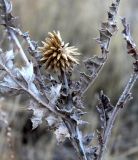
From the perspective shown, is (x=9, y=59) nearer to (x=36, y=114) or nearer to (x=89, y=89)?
(x=36, y=114)

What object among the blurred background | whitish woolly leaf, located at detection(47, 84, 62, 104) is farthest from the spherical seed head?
the blurred background

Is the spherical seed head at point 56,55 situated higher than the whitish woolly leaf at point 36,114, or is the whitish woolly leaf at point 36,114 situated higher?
the spherical seed head at point 56,55

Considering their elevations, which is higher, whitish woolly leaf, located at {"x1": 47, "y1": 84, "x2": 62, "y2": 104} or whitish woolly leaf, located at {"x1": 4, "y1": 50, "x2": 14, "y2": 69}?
whitish woolly leaf, located at {"x1": 4, "y1": 50, "x2": 14, "y2": 69}

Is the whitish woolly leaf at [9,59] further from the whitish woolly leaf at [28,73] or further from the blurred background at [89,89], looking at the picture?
the blurred background at [89,89]

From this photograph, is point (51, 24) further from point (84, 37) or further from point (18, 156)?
point (18, 156)

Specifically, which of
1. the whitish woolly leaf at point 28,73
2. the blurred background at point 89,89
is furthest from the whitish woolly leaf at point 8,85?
the blurred background at point 89,89

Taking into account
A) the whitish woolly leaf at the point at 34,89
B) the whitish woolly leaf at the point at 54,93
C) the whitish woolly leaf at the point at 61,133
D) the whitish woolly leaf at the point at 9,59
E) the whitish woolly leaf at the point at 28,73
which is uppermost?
the whitish woolly leaf at the point at 9,59

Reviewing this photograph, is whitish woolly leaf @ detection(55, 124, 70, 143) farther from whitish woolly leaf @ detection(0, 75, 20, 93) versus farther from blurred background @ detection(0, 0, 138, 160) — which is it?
blurred background @ detection(0, 0, 138, 160)

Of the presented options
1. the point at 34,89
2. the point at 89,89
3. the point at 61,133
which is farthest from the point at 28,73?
the point at 89,89
